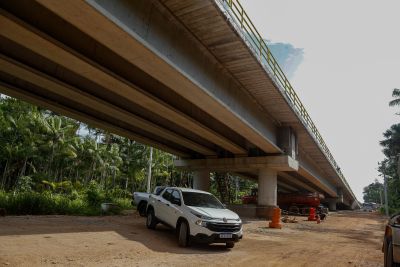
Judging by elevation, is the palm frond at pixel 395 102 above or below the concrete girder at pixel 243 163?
above

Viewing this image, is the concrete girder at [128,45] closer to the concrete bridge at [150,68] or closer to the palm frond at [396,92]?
the concrete bridge at [150,68]

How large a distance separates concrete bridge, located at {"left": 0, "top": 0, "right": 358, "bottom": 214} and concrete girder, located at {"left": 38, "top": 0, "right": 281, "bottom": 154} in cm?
3

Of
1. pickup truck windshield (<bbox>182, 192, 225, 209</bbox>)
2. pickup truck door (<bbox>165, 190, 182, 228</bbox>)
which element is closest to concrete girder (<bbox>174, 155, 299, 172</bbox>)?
pickup truck windshield (<bbox>182, 192, 225, 209</bbox>)

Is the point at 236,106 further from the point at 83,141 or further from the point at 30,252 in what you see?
the point at 83,141

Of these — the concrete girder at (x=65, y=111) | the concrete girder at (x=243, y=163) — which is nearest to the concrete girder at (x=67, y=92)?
the concrete girder at (x=65, y=111)

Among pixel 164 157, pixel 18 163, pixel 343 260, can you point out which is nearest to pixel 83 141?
pixel 18 163

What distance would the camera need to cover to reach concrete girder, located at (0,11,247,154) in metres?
9.69

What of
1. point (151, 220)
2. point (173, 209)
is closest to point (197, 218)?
point (173, 209)

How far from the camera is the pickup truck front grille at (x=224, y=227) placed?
1016 cm

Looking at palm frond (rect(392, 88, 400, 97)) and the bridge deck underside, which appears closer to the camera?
the bridge deck underside

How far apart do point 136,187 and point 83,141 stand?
16529 millimetres

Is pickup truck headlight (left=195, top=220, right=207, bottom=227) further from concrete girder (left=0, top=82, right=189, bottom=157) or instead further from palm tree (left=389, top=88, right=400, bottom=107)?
palm tree (left=389, top=88, right=400, bottom=107)

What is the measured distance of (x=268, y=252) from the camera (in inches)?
411

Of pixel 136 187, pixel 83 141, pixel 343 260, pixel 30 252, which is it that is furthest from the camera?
pixel 136 187
